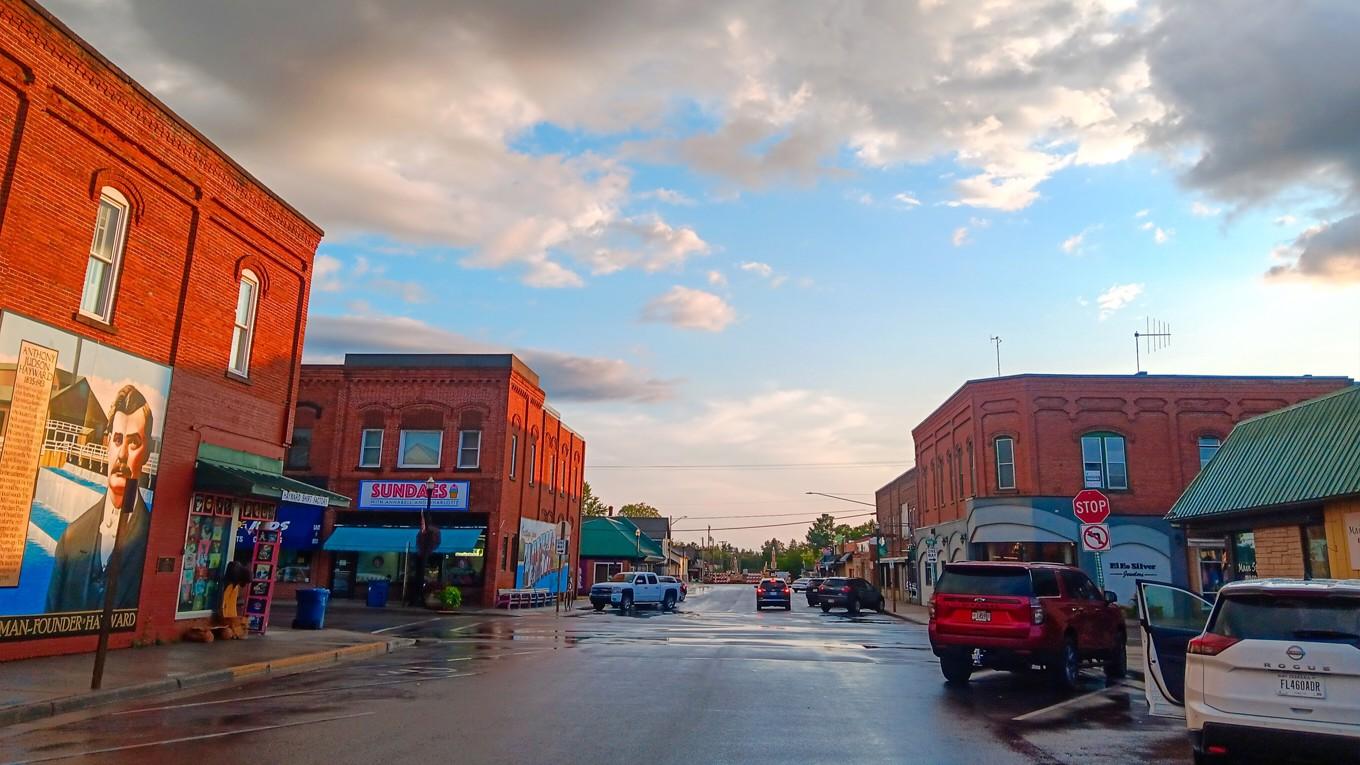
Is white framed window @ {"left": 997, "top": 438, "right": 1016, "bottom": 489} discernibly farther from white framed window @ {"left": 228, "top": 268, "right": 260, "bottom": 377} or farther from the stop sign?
white framed window @ {"left": 228, "top": 268, "right": 260, "bottom": 377}

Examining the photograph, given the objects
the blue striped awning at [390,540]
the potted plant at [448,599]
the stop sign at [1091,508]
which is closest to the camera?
the stop sign at [1091,508]

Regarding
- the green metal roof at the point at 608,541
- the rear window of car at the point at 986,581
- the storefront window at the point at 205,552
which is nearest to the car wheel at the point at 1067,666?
the rear window of car at the point at 986,581

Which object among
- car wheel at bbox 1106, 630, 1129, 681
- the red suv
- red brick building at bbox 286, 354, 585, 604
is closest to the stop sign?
car wheel at bbox 1106, 630, 1129, 681

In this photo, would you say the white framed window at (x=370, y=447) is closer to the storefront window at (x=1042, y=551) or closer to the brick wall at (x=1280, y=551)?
the storefront window at (x=1042, y=551)

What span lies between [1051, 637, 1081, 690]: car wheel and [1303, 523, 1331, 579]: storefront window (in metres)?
5.36

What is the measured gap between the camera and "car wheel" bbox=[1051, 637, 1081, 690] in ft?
45.0

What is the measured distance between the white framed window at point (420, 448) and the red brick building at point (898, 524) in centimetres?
2570

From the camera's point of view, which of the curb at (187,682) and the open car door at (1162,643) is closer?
the open car door at (1162,643)

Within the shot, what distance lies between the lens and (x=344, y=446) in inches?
1556

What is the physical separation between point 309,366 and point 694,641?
25828 millimetres

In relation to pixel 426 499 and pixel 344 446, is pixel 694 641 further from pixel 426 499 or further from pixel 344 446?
pixel 344 446

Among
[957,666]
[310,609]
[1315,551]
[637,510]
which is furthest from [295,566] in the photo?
[637,510]

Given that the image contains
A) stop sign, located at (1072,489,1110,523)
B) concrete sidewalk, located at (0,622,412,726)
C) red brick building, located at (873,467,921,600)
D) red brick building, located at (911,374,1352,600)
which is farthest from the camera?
red brick building, located at (873,467,921,600)

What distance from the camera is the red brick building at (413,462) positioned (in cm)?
3794
